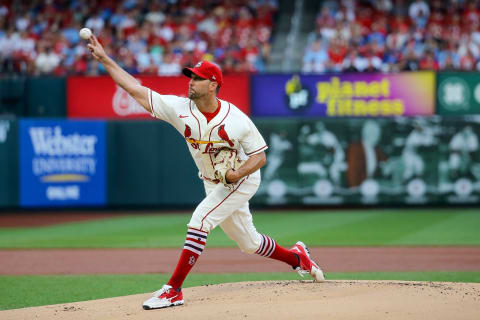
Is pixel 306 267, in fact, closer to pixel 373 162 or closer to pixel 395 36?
pixel 373 162

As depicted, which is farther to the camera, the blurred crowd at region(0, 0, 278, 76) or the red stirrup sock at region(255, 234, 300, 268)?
the blurred crowd at region(0, 0, 278, 76)

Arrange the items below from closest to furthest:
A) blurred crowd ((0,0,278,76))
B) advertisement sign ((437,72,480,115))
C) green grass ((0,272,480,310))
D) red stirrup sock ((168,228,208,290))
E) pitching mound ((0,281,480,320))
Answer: pitching mound ((0,281,480,320)) < red stirrup sock ((168,228,208,290)) < green grass ((0,272,480,310)) < advertisement sign ((437,72,480,115)) < blurred crowd ((0,0,278,76))

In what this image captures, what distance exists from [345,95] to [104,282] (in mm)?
10884

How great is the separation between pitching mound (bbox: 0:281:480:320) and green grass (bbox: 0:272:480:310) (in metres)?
0.80

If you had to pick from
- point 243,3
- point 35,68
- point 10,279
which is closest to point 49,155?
point 35,68

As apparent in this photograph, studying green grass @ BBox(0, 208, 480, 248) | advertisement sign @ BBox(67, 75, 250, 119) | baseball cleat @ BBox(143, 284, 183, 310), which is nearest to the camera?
baseball cleat @ BBox(143, 284, 183, 310)

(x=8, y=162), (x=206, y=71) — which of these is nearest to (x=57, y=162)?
(x=8, y=162)

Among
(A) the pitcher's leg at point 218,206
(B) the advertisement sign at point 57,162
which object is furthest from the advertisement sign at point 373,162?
(A) the pitcher's leg at point 218,206

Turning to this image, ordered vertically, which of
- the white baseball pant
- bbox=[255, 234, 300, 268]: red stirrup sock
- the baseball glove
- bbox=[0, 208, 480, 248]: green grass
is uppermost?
the baseball glove

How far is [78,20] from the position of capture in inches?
878

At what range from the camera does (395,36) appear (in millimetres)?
20125

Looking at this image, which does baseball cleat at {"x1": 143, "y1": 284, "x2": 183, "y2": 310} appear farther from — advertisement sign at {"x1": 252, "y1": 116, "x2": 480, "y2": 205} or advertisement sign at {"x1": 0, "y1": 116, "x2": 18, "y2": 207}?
advertisement sign at {"x1": 0, "y1": 116, "x2": 18, "y2": 207}

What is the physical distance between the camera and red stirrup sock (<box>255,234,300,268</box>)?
24.4 ft

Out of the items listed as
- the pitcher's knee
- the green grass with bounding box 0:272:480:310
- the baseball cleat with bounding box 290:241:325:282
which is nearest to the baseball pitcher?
the pitcher's knee
